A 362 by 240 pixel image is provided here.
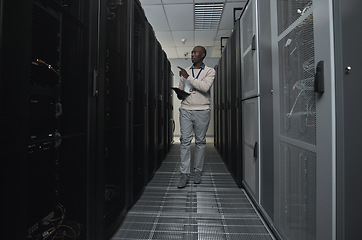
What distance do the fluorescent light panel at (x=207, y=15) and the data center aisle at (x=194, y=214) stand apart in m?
2.90

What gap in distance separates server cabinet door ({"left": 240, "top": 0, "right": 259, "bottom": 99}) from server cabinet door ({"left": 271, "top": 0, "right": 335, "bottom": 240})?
34 cm

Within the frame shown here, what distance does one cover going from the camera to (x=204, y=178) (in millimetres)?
2336

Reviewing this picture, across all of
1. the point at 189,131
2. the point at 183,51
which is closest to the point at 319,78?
the point at 189,131

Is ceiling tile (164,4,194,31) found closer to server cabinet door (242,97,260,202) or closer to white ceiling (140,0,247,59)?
white ceiling (140,0,247,59)

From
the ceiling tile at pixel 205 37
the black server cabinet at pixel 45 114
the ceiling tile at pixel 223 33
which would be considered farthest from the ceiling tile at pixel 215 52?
the black server cabinet at pixel 45 114

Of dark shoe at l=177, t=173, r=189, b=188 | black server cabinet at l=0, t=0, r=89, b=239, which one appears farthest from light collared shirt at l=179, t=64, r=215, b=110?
black server cabinet at l=0, t=0, r=89, b=239

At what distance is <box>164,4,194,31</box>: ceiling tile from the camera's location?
3.65 meters

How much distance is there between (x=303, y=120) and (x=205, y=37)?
185 inches

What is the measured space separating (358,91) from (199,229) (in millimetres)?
1068

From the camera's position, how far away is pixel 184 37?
510cm

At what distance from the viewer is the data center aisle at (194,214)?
1228mm

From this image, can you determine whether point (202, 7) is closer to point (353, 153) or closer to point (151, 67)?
point (151, 67)

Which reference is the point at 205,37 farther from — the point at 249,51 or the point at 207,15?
the point at 249,51

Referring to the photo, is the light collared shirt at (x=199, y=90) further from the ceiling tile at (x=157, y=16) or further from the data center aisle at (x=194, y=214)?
the ceiling tile at (x=157, y=16)
